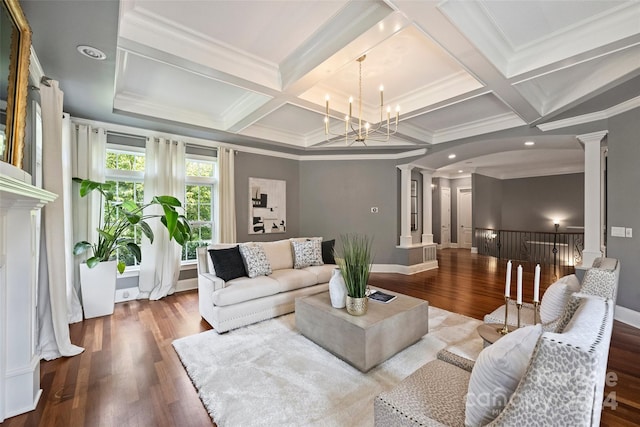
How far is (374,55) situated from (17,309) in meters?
3.51

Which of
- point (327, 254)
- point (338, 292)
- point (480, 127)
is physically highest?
point (480, 127)

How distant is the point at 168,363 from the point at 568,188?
1119 cm

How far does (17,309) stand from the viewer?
189cm

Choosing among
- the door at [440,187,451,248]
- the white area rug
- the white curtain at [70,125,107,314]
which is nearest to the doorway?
the door at [440,187,451,248]

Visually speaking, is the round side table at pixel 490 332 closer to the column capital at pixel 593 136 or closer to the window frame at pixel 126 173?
the column capital at pixel 593 136

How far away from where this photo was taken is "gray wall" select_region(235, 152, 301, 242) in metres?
5.39

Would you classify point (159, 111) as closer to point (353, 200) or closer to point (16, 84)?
point (16, 84)

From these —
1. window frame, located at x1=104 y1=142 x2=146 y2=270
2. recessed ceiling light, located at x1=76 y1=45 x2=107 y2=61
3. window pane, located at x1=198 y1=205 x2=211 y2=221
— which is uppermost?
recessed ceiling light, located at x1=76 y1=45 x2=107 y2=61

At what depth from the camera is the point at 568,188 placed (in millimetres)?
8586

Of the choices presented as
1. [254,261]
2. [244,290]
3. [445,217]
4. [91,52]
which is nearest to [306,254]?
[254,261]

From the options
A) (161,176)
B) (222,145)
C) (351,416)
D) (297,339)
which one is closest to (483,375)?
(351,416)

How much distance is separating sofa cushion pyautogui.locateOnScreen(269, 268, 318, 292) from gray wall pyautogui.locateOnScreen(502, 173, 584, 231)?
891cm

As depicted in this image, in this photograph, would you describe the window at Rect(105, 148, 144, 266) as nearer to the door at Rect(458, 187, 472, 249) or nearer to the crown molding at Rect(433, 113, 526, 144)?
the crown molding at Rect(433, 113, 526, 144)

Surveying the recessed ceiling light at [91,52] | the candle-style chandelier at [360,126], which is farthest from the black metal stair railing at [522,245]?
the recessed ceiling light at [91,52]
